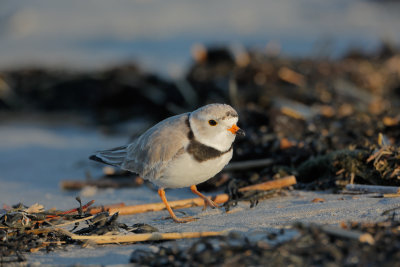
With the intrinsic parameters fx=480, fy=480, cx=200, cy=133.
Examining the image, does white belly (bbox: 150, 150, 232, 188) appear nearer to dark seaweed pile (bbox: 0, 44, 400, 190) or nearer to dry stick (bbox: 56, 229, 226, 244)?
dry stick (bbox: 56, 229, 226, 244)

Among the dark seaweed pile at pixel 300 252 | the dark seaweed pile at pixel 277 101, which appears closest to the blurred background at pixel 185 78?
the dark seaweed pile at pixel 277 101

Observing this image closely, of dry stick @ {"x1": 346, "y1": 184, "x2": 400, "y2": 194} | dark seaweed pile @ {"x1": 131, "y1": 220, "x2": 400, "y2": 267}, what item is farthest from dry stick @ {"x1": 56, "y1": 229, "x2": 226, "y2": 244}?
dry stick @ {"x1": 346, "y1": 184, "x2": 400, "y2": 194}

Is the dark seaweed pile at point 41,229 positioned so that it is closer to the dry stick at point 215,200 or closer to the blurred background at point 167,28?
the dry stick at point 215,200

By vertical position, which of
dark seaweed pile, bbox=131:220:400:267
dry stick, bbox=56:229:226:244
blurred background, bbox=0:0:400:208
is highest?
blurred background, bbox=0:0:400:208

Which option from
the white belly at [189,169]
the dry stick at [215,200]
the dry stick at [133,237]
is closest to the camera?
the dry stick at [133,237]

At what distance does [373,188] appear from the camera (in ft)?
11.1

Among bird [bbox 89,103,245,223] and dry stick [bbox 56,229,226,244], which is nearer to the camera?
dry stick [bbox 56,229,226,244]

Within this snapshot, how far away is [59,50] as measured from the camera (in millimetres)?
12477

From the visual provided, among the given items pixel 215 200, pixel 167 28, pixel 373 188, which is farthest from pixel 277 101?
pixel 167 28

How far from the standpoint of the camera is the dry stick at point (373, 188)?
327cm

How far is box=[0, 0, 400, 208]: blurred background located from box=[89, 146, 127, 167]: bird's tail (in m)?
0.44

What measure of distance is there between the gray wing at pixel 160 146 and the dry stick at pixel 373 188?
1.28 meters

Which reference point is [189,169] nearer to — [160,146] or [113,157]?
[160,146]

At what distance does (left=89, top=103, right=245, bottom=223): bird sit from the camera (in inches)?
129
